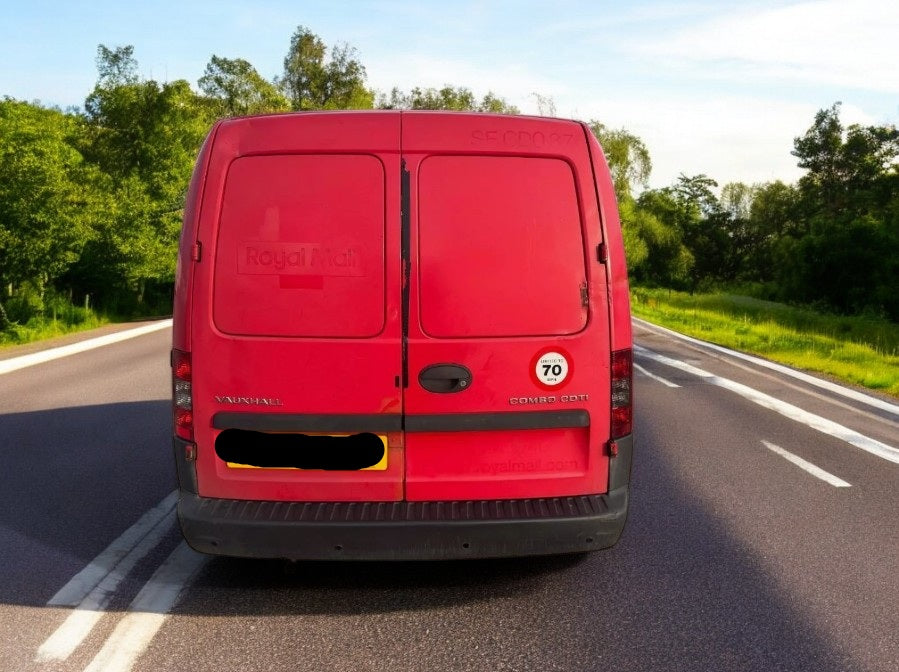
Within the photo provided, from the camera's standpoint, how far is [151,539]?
493 centimetres

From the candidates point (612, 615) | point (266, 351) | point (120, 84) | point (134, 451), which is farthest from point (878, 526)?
point (120, 84)

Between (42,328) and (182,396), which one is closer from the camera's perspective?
(182,396)

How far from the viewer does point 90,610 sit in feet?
12.8

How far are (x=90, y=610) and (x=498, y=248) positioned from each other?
232 centimetres

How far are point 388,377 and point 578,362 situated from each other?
0.81 m

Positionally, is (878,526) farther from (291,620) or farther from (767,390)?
(767,390)

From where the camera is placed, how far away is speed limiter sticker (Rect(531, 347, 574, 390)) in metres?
3.86

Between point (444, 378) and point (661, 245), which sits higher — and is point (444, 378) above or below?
below

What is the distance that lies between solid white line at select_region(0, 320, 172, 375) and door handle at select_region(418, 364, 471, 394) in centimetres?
1219

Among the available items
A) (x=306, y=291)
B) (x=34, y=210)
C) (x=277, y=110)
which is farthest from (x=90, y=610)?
(x=277, y=110)

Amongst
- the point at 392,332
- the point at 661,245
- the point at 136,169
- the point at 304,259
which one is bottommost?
the point at 392,332

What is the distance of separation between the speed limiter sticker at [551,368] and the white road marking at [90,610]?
2097 millimetres

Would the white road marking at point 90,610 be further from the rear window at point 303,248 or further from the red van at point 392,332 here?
the rear window at point 303,248

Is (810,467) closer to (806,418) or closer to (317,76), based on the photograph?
(806,418)
